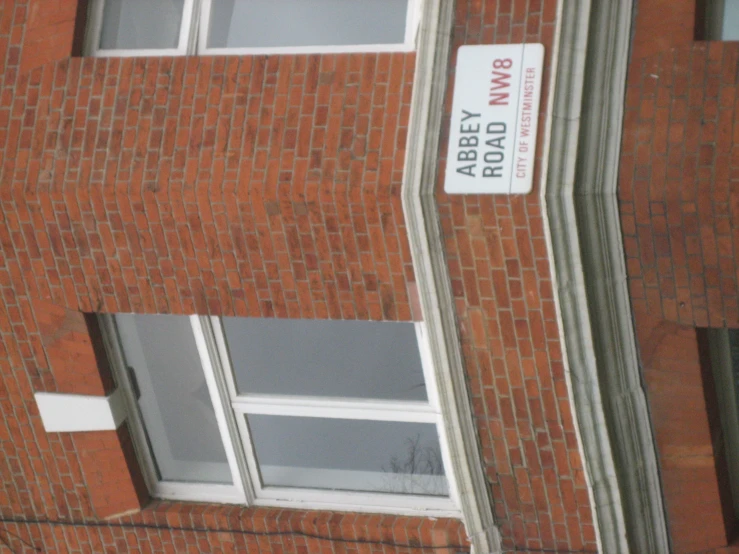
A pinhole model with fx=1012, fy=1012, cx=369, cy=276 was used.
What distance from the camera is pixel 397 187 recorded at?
17.2ft

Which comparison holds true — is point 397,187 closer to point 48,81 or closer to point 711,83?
point 711,83

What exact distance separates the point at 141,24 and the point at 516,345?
2.98 metres

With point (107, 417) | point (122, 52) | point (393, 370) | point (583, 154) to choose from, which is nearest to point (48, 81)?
point (122, 52)

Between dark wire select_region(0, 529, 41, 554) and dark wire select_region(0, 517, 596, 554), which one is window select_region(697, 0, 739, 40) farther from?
dark wire select_region(0, 529, 41, 554)

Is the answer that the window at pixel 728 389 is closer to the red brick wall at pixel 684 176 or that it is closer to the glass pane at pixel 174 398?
the red brick wall at pixel 684 176

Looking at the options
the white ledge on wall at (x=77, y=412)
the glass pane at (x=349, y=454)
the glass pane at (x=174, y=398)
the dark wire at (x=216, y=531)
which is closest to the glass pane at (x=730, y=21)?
the glass pane at (x=349, y=454)

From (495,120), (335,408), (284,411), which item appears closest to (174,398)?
(284,411)

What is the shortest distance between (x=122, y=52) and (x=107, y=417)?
2.30 meters

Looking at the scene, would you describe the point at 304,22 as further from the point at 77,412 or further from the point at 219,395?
the point at 77,412

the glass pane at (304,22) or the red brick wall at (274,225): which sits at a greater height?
the glass pane at (304,22)

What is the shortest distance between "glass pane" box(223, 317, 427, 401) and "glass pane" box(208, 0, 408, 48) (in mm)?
1687

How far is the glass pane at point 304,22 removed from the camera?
226 inches

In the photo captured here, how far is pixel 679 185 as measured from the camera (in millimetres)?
4934

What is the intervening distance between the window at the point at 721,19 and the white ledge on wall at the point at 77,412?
419 cm
